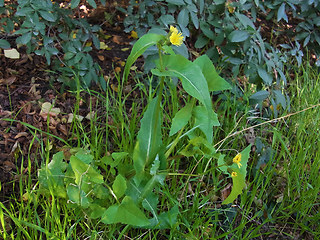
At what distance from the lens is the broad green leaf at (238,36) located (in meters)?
2.37

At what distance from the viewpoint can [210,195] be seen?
1.96m

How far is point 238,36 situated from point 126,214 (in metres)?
Answer: 1.30

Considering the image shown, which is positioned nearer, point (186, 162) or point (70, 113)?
point (186, 162)

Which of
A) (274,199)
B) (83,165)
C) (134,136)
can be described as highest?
(83,165)

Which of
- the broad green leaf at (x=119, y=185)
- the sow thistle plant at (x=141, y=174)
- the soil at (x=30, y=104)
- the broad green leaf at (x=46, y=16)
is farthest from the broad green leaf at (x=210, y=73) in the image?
the broad green leaf at (x=46, y=16)

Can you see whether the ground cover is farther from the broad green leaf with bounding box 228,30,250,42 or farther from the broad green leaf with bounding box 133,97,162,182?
the broad green leaf with bounding box 228,30,250,42

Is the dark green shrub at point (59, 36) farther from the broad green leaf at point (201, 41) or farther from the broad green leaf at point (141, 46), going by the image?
the broad green leaf at point (141, 46)

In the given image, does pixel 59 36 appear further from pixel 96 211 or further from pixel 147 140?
pixel 96 211

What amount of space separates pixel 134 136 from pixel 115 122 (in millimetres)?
134

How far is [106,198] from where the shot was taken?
1828mm

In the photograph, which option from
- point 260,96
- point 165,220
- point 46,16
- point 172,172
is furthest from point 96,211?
point 260,96

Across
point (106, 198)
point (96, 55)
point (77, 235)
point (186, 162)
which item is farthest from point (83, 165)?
point (96, 55)

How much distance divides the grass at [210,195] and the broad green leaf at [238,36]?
14.7 inches

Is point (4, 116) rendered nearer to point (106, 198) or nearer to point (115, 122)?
point (115, 122)
